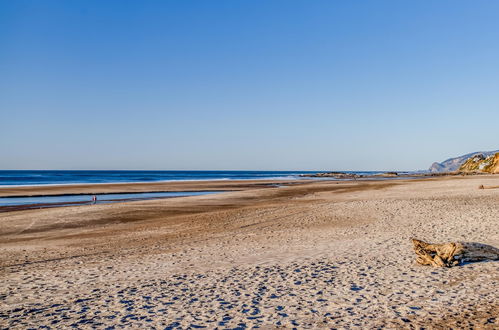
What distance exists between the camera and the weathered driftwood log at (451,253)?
10891 mm

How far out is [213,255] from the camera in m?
13.1

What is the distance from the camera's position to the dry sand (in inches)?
295

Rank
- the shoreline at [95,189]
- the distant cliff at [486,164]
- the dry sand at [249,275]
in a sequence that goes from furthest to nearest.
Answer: the distant cliff at [486,164]
the shoreline at [95,189]
the dry sand at [249,275]

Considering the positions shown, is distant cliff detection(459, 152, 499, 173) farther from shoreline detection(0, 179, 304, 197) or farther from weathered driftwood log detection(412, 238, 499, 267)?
weathered driftwood log detection(412, 238, 499, 267)

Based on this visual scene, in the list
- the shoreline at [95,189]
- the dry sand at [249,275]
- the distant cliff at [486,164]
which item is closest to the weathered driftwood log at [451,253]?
the dry sand at [249,275]

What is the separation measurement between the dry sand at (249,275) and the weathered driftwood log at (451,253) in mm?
325

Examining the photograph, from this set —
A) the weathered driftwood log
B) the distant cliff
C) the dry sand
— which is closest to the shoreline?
the dry sand

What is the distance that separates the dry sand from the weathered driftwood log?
325mm

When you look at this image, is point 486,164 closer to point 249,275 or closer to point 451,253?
point 451,253

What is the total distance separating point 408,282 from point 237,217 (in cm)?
1379

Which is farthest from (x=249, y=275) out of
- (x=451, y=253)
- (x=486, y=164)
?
(x=486, y=164)

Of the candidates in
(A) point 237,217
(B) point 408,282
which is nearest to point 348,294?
(B) point 408,282

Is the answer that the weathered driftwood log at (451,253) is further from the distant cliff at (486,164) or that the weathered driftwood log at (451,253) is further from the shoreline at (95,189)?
the distant cliff at (486,164)

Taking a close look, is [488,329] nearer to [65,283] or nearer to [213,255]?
[213,255]
